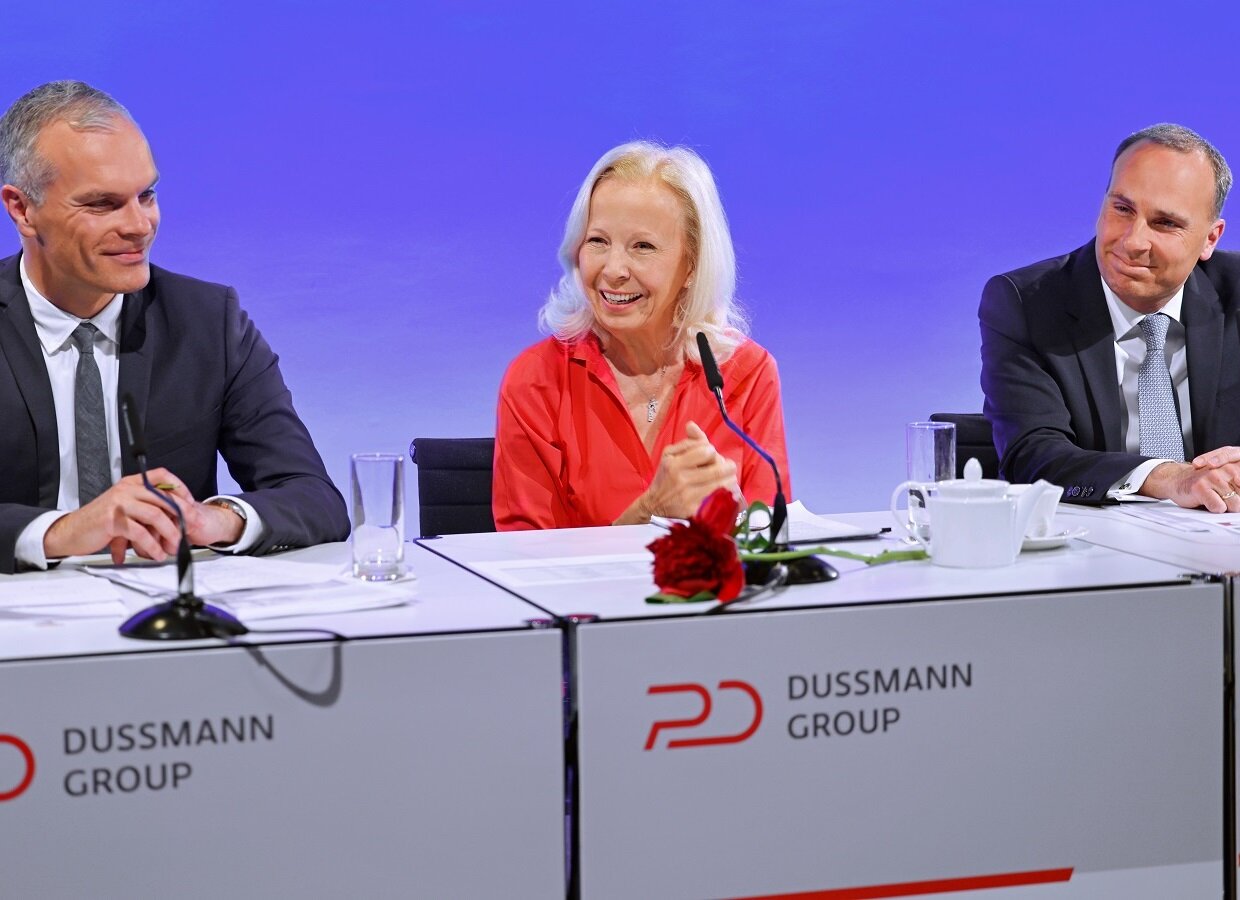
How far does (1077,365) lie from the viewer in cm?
288

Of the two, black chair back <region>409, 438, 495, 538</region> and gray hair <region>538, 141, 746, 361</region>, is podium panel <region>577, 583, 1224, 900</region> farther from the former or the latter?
black chair back <region>409, 438, 495, 538</region>

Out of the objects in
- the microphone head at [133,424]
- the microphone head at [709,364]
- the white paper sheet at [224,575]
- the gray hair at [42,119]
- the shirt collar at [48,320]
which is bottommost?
Result: the white paper sheet at [224,575]

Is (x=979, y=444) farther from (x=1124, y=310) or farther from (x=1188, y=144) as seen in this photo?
(x=1188, y=144)

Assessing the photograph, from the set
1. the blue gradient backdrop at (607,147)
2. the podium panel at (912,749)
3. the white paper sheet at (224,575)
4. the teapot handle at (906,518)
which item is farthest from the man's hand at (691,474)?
the blue gradient backdrop at (607,147)

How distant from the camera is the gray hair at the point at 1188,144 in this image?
9.37 feet

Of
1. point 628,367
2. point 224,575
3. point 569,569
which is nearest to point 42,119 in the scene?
point 224,575

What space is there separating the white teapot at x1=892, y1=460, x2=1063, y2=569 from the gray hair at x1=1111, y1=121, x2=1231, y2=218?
4.60ft

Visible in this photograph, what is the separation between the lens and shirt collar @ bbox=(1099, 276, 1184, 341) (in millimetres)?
2914

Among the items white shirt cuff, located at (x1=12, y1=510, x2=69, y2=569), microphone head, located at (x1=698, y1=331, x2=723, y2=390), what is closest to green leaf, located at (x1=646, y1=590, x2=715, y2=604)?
microphone head, located at (x1=698, y1=331, x2=723, y2=390)

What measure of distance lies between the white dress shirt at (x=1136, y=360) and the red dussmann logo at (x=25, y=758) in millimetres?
2246

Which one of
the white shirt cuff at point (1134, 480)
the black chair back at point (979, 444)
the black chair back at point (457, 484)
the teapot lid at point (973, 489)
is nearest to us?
the teapot lid at point (973, 489)

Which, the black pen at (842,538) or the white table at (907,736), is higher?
the black pen at (842,538)

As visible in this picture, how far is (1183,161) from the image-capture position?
2.85 meters

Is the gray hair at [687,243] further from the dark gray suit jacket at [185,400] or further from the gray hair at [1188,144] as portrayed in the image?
the gray hair at [1188,144]
